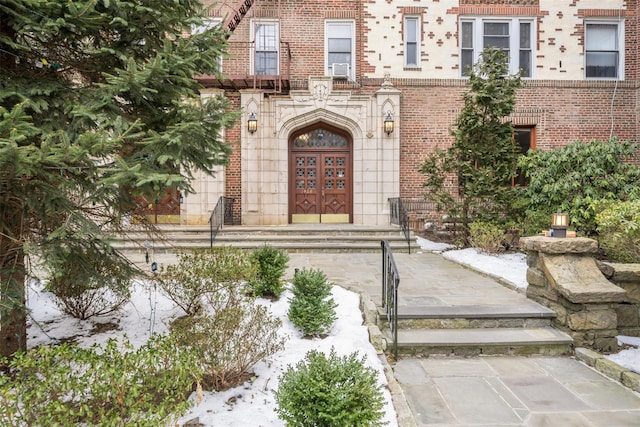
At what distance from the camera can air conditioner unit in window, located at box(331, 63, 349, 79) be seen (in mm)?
11891

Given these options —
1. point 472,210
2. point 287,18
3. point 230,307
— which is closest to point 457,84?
point 472,210

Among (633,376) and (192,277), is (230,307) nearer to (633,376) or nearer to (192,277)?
(192,277)

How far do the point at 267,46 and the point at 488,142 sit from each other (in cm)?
773

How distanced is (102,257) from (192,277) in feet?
3.29

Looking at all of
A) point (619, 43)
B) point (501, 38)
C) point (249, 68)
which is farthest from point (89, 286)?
point (619, 43)

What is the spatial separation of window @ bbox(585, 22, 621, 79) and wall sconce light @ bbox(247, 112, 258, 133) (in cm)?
1117

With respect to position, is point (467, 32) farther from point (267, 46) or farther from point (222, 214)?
point (222, 214)

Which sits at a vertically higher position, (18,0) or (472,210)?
(18,0)

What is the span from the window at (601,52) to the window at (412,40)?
225 inches

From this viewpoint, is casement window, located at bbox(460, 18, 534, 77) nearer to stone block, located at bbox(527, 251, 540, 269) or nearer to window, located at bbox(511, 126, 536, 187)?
window, located at bbox(511, 126, 536, 187)

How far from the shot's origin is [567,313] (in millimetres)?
4406

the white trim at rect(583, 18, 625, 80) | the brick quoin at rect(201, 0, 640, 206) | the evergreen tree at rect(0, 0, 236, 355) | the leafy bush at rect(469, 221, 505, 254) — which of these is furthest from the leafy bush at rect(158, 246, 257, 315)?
the white trim at rect(583, 18, 625, 80)

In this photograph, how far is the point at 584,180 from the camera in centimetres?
840

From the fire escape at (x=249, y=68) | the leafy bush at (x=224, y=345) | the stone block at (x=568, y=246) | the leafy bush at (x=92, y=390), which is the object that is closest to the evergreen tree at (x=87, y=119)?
the leafy bush at (x=92, y=390)
